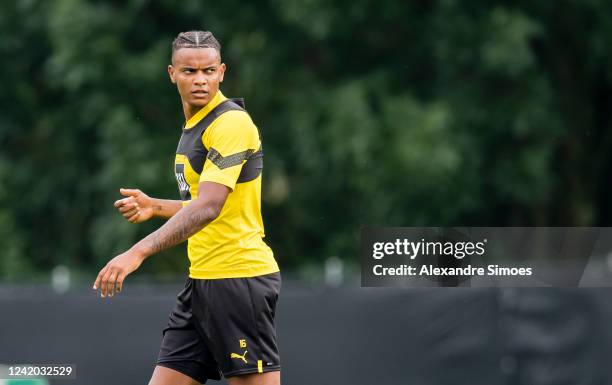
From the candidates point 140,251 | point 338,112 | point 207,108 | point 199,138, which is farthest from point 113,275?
point 338,112

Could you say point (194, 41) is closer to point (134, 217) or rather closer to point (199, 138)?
point (199, 138)

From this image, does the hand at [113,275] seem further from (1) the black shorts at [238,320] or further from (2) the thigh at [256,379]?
(2) the thigh at [256,379]

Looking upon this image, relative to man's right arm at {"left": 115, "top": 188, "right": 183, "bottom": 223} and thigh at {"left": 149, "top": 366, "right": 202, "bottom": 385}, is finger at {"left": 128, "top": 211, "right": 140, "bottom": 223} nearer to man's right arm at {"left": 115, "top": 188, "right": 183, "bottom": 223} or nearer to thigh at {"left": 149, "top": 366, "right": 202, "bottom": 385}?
man's right arm at {"left": 115, "top": 188, "right": 183, "bottom": 223}

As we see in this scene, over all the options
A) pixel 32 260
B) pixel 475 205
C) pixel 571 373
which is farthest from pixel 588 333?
pixel 32 260

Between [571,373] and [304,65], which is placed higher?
[304,65]

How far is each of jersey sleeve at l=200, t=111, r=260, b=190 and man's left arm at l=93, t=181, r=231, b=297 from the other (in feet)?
0.16

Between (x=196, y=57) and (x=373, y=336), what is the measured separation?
285cm

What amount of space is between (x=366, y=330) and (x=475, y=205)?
13.4 meters

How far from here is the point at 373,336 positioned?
7914mm

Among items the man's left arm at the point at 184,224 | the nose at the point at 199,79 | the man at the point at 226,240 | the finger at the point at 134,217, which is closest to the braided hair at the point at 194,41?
the man at the point at 226,240

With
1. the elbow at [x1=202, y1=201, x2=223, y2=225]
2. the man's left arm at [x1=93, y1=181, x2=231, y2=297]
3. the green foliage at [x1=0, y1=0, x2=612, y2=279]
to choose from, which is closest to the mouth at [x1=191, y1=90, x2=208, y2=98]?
the man's left arm at [x1=93, y1=181, x2=231, y2=297]

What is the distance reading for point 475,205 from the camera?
69.1 feet

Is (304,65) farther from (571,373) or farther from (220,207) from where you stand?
(220,207)

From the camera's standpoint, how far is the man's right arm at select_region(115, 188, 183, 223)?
611 centimetres
